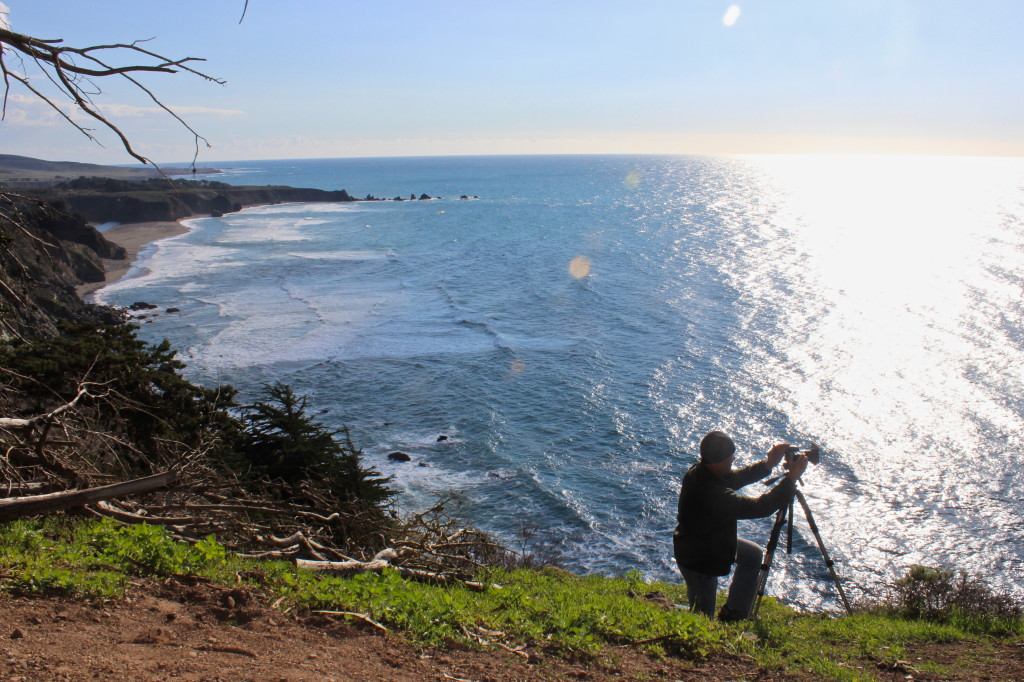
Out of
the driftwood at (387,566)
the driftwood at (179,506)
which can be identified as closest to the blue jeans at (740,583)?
the driftwood at (387,566)

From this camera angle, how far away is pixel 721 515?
540 cm

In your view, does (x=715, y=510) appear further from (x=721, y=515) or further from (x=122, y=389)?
(x=122, y=389)

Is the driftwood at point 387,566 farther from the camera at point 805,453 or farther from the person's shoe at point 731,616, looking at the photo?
the camera at point 805,453

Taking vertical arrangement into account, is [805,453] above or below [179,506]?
above

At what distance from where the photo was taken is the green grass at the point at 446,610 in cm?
490

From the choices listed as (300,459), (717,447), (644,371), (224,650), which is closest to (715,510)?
(717,447)

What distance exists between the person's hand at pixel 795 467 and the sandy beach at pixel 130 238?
5455 cm

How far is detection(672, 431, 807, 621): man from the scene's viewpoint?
5.29 metres

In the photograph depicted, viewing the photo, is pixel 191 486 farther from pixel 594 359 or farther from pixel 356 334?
pixel 356 334

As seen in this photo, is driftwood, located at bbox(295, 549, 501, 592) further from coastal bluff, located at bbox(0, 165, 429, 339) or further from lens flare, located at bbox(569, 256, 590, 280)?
lens flare, located at bbox(569, 256, 590, 280)

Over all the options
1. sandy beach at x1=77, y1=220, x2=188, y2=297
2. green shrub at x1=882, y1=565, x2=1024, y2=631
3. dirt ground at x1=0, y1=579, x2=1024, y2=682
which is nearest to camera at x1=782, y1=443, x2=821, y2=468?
dirt ground at x1=0, y1=579, x2=1024, y2=682

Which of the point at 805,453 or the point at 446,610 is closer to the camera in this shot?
the point at 446,610

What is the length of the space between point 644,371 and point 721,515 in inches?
1151

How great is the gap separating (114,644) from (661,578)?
15.9 metres
